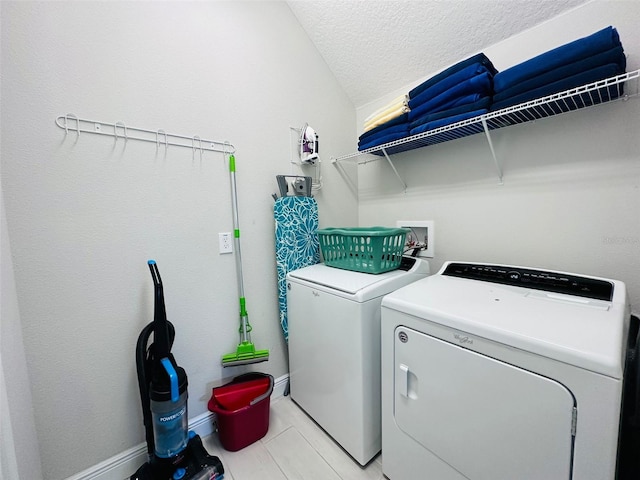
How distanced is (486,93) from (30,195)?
2.05 metres

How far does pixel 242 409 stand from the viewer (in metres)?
1.35

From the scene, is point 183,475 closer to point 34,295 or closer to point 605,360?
point 34,295

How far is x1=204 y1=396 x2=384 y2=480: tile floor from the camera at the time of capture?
1.24m

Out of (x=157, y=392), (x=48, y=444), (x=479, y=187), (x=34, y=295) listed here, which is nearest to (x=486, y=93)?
(x=479, y=187)

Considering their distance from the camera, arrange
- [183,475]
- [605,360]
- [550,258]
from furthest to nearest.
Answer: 1. [550,258]
2. [183,475]
3. [605,360]

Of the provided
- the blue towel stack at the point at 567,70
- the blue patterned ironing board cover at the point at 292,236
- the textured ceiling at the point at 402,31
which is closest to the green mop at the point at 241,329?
the blue patterned ironing board cover at the point at 292,236

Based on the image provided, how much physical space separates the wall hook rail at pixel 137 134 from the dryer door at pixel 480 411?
1.39m

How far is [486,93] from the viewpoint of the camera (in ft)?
3.98

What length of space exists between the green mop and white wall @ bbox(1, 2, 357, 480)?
0.05 metres

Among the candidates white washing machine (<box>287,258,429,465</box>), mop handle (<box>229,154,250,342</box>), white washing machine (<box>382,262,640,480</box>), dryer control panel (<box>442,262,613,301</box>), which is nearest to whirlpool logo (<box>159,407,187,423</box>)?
mop handle (<box>229,154,250,342</box>)

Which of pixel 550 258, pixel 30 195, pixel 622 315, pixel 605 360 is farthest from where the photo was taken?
pixel 550 258

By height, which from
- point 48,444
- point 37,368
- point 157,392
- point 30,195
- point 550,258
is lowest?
point 48,444

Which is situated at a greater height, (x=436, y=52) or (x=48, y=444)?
(x=436, y=52)

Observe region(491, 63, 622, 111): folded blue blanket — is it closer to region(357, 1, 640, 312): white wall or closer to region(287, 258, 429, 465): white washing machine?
region(357, 1, 640, 312): white wall
